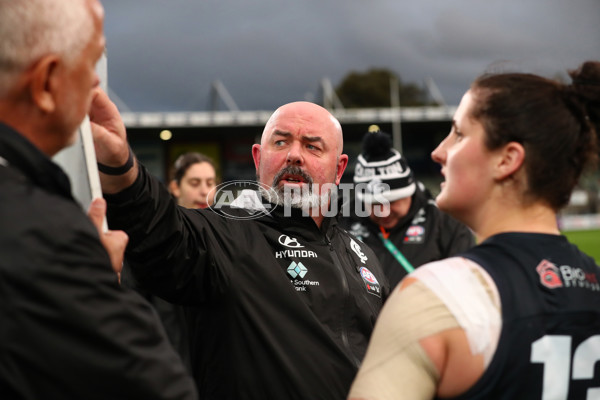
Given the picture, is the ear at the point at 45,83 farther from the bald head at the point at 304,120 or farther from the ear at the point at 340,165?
the ear at the point at 340,165

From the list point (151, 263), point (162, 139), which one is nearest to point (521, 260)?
point (151, 263)

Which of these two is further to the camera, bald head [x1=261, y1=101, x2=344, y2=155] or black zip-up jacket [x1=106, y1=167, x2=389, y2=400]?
bald head [x1=261, y1=101, x2=344, y2=155]

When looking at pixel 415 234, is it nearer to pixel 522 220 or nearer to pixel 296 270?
pixel 296 270

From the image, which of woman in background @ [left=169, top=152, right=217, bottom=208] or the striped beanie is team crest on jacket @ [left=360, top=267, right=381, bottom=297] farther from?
woman in background @ [left=169, top=152, right=217, bottom=208]

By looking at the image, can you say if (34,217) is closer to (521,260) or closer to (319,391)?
(521,260)

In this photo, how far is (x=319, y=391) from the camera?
7.21 feet

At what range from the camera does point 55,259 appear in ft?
3.38

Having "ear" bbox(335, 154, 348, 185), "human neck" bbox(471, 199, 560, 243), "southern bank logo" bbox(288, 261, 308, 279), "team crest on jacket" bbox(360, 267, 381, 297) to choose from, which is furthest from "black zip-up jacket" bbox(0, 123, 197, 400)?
"ear" bbox(335, 154, 348, 185)

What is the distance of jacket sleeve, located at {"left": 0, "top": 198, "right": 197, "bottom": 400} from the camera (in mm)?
991

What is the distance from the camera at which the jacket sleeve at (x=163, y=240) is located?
6.33 feet

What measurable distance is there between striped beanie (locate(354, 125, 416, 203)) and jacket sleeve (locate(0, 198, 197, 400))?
4055mm

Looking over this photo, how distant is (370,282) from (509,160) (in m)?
1.27

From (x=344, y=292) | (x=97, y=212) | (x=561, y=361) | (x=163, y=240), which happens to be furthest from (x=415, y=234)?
(x=97, y=212)

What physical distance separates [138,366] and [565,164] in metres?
1.19
